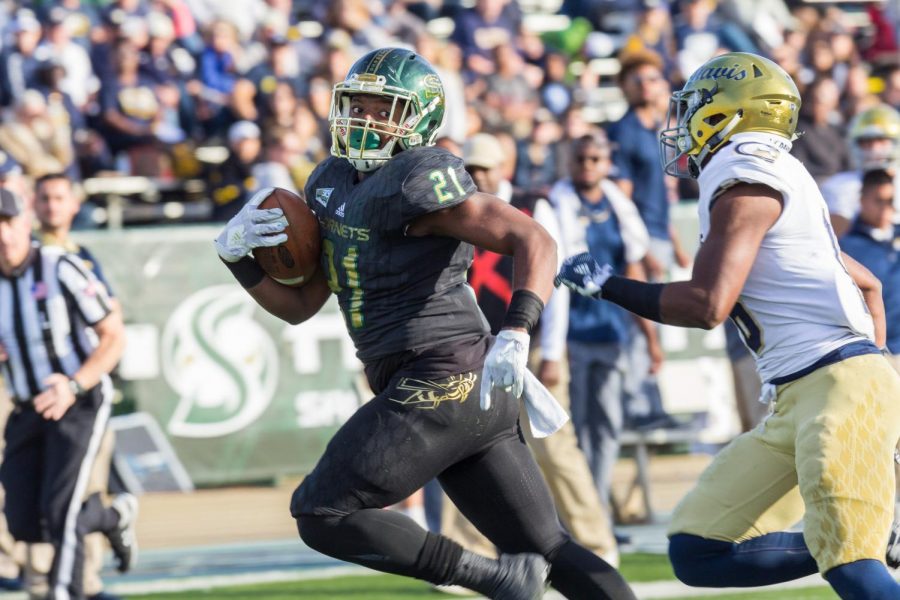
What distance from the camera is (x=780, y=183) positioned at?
3.60 meters

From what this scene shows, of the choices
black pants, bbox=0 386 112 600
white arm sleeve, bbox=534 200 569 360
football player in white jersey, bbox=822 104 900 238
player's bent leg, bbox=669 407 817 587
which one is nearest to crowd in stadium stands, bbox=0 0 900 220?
football player in white jersey, bbox=822 104 900 238

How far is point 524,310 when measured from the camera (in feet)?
12.2

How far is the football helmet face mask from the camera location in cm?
690

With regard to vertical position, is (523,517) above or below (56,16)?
below

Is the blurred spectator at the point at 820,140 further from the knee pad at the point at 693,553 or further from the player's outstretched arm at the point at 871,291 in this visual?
the knee pad at the point at 693,553

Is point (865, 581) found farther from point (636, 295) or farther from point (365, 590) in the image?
point (365, 590)

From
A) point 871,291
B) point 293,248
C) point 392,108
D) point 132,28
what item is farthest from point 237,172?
point 871,291

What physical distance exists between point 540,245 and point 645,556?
10.4ft

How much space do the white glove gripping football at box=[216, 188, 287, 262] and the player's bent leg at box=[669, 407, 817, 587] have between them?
136cm

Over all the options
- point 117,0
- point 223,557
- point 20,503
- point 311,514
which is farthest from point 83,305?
point 117,0

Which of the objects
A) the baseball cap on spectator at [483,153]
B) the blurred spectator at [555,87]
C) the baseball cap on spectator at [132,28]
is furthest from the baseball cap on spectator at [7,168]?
the blurred spectator at [555,87]

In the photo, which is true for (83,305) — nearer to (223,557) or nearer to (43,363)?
(43,363)

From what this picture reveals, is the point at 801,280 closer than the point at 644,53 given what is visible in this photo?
Yes

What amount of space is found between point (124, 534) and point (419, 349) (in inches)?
95.6
